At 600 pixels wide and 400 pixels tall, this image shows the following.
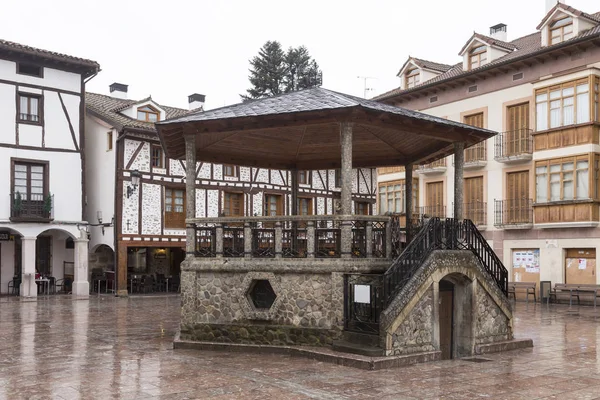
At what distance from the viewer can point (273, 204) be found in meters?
32.2

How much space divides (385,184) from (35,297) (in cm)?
1740

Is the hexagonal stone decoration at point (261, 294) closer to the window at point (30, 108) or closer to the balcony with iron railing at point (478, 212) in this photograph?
the window at point (30, 108)

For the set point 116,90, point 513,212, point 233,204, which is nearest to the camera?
point 513,212

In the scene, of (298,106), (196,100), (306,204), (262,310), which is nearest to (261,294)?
(262,310)

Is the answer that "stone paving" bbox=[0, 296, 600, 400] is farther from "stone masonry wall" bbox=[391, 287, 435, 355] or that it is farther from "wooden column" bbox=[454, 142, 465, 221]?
"wooden column" bbox=[454, 142, 465, 221]

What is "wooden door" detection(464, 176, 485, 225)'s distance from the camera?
28281 mm

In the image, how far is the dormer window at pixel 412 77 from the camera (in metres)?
32.4

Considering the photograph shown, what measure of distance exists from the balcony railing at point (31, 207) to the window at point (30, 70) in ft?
15.9

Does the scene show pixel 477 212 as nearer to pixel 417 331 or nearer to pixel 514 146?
pixel 514 146

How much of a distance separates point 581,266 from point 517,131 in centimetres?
595

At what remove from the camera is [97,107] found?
30.1 meters

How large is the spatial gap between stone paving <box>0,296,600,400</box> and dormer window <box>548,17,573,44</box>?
14216 mm

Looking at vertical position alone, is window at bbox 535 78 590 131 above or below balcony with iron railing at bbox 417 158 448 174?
above

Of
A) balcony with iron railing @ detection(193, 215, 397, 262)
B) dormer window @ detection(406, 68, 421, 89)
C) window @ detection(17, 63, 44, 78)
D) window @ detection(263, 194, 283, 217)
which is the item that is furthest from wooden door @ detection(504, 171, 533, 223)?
window @ detection(17, 63, 44, 78)
